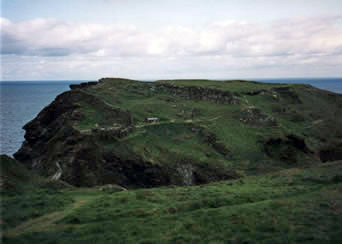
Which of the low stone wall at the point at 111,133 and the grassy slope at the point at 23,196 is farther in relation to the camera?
the low stone wall at the point at 111,133

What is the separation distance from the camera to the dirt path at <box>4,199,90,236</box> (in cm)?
2225

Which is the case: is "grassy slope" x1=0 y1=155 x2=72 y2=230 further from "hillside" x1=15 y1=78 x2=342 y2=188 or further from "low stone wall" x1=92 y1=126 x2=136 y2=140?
"low stone wall" x1=92 y1=126 x2=136 y2=140

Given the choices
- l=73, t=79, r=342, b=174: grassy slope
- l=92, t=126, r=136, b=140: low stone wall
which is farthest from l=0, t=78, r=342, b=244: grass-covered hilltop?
l=73, t=79, r=342, b=174: grassy slope

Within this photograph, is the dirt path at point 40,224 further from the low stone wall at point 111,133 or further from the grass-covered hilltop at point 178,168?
the low stone wall at point 111,133

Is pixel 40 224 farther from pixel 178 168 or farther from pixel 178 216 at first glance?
pixel 178 168

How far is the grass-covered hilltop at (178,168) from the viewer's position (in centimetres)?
2305

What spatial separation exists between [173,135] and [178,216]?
137 feet

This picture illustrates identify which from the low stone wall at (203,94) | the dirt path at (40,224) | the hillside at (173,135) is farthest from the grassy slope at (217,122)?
the dirt path at (40,224)

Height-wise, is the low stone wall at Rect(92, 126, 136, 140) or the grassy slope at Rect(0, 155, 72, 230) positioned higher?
the low stone wall at Rect(92, 126, 136, 140)

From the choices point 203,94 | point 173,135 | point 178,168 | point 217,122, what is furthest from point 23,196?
point 203,94

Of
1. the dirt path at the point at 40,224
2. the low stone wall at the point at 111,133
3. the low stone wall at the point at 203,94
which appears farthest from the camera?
the low stone wall at the point at 203,94

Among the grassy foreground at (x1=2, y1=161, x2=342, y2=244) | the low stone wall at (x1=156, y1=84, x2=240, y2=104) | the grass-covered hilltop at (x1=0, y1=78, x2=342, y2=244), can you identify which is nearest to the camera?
the grassy foreground at (x1=2, y1=161, x2=342, y2=244)

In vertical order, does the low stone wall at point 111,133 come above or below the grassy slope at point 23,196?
above

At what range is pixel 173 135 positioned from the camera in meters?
66.6
